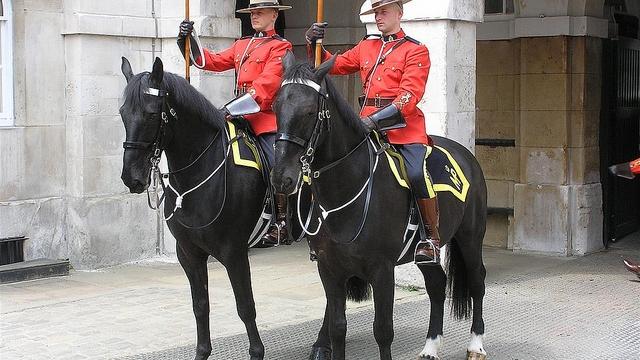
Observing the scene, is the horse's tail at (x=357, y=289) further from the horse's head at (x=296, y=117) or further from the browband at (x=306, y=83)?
the browband at (x=306, y=83)

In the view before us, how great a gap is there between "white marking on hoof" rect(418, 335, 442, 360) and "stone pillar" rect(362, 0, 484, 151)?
9.11ft

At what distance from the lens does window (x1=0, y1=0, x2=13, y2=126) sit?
9805mm

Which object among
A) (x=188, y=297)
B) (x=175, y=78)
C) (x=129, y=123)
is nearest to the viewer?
(x=129, y=123)

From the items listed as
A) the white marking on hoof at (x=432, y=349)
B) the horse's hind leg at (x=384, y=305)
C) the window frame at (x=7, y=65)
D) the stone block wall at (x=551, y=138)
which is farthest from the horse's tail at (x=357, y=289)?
the stone block wall at (x=551, y=138)

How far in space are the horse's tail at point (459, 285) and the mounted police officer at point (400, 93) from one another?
3.14 feet

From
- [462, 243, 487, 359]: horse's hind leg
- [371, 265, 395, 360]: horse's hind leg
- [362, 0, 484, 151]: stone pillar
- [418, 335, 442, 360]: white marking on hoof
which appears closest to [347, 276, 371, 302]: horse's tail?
[418, 335, 442, 360]: white marking on hoof

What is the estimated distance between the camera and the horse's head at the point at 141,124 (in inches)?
218

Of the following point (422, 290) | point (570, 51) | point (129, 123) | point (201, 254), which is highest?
point (570, 51)

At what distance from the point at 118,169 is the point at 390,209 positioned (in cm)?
558

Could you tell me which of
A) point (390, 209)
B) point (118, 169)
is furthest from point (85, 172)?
point (390, 209)

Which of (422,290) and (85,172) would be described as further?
(85,172)

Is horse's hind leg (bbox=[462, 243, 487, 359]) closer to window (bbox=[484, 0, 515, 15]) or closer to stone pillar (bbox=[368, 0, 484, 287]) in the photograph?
stone pillar (bbox=[368, 0, 484, 287])

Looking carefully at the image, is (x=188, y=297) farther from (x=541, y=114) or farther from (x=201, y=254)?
(x=541, y=114)

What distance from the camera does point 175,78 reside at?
5.94 m
